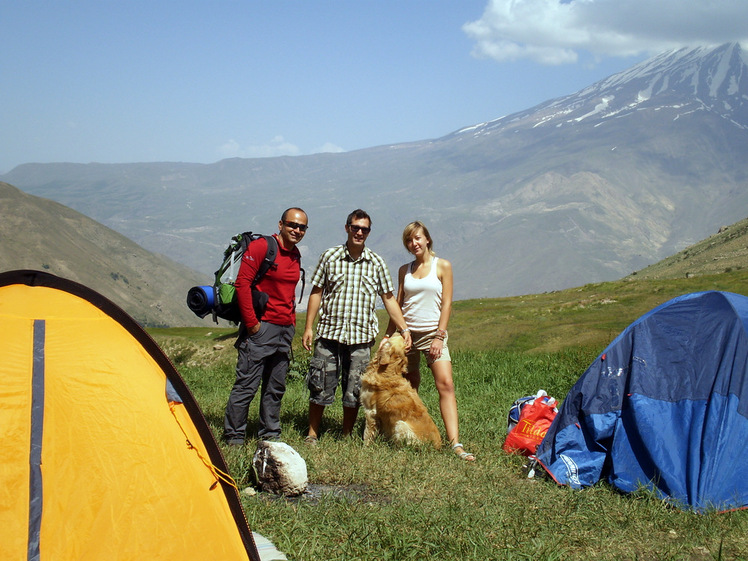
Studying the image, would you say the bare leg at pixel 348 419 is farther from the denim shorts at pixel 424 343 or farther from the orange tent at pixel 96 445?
the orange tent at pixel 96 445

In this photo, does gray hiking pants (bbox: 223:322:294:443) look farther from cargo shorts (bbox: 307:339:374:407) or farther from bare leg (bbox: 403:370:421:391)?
bare leg (bbox: 403:370:421:391)

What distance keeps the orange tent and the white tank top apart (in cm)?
267

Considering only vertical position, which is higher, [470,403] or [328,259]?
[328,259]

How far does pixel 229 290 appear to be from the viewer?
5.72 meters

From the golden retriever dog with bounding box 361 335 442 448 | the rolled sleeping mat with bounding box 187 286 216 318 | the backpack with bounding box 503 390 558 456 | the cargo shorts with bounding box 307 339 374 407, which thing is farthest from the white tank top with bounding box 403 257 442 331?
the rolled sleeping mat with bounding box 187 286 216 318

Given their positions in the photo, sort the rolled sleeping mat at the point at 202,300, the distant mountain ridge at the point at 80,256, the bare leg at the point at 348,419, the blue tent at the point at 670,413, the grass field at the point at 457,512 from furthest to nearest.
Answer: the distant mountain ridge at the point at 80,256, the bare leg at the point at 348,419, the rolled sleeping mat at the point at 202,300, the blue tent at the point at 670,413, the grass field at the point at 457,512

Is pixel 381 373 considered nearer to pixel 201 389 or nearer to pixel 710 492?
pixel 710 492

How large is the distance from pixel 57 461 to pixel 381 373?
129 inches

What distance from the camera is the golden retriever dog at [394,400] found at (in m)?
6.30

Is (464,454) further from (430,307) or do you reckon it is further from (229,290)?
(229,290)

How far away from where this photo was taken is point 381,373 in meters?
6.38

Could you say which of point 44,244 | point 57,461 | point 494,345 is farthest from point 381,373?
Result: point 44,244

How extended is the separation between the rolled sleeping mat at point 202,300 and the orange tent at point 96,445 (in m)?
1.48

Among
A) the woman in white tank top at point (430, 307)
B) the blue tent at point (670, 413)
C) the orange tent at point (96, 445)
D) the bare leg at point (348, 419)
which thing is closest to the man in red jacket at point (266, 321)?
the bare leg at point (348, 419)
